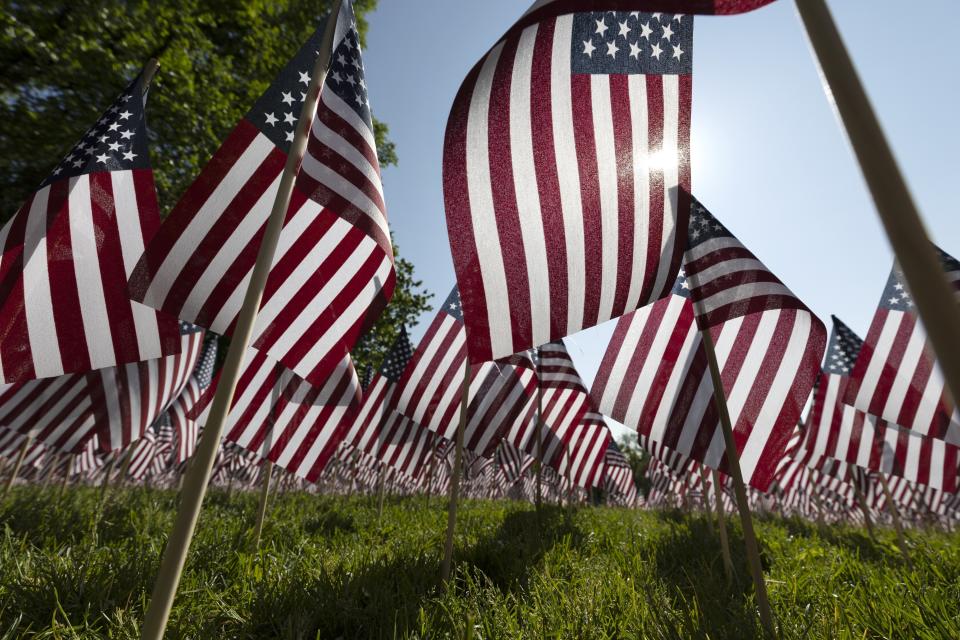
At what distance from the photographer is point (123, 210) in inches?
144

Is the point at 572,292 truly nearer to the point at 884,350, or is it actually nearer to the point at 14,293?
the point at 14,293

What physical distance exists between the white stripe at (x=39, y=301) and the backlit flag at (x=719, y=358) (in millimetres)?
4147

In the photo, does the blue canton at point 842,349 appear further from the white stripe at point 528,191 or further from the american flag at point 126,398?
the american flag at point 126,398

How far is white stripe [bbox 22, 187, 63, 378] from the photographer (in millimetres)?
3223

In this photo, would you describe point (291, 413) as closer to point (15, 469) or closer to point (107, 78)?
point (15, 469)

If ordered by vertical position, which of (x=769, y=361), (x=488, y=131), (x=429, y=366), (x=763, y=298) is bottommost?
(x=429, y=366)

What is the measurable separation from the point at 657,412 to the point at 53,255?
485cm

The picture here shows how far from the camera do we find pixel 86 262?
3.49 meters

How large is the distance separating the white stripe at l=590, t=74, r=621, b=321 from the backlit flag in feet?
2.16

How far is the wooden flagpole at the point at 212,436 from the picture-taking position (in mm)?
1496

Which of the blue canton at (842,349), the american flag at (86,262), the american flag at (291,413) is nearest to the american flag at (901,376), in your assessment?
the blue canton at (842,349)

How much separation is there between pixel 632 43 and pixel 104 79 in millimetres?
10437

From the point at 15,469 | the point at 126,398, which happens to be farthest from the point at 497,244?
the point at 15,469

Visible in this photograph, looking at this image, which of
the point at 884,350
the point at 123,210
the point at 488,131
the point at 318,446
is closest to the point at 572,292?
the point at 488,131
